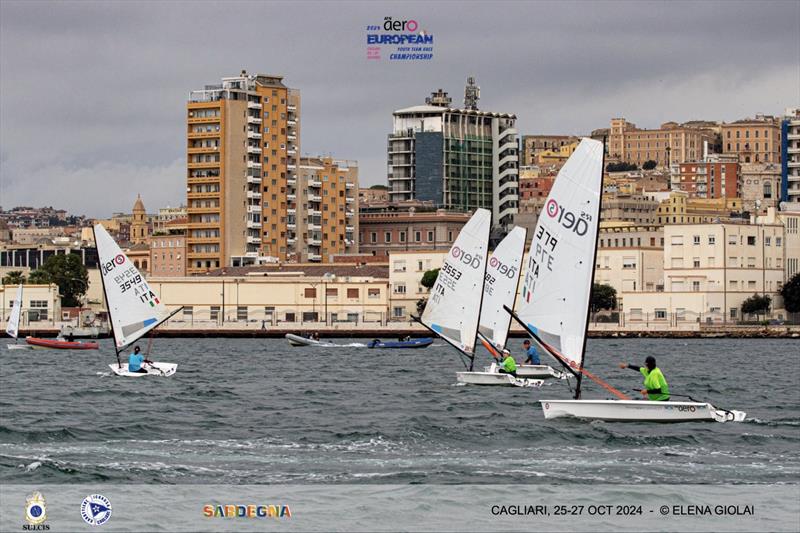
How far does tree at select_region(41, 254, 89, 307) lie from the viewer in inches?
6973

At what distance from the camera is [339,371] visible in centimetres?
7231

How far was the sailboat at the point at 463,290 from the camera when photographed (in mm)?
61938

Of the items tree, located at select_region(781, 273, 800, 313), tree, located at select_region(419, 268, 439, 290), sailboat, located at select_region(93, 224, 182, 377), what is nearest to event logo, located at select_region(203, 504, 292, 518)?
sailboat, located at select_region(93, 224, 182, 377)

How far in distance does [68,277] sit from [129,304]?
116 metres

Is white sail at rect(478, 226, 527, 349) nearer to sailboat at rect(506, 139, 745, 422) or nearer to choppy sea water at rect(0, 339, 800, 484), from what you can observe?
choppy sea water at rect(0, 339, 800, 484)

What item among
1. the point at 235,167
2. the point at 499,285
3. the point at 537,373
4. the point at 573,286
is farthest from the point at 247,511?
the point at 235,167

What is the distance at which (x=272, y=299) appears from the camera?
509ft

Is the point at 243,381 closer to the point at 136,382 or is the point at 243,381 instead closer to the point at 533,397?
the point at 136,382

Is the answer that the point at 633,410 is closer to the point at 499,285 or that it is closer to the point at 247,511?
the point at 247,511

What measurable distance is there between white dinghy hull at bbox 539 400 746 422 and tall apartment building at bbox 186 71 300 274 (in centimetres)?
14400

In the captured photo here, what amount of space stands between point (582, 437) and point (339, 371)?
36492 mm

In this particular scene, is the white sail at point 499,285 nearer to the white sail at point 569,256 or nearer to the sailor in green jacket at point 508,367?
the sailor in green jacket at point 508,367

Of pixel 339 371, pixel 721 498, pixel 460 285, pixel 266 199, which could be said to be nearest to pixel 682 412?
pixel 721 498

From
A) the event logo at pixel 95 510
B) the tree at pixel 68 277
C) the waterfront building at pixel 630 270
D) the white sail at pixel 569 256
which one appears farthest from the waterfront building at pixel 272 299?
the event logo at pixel 95 510
